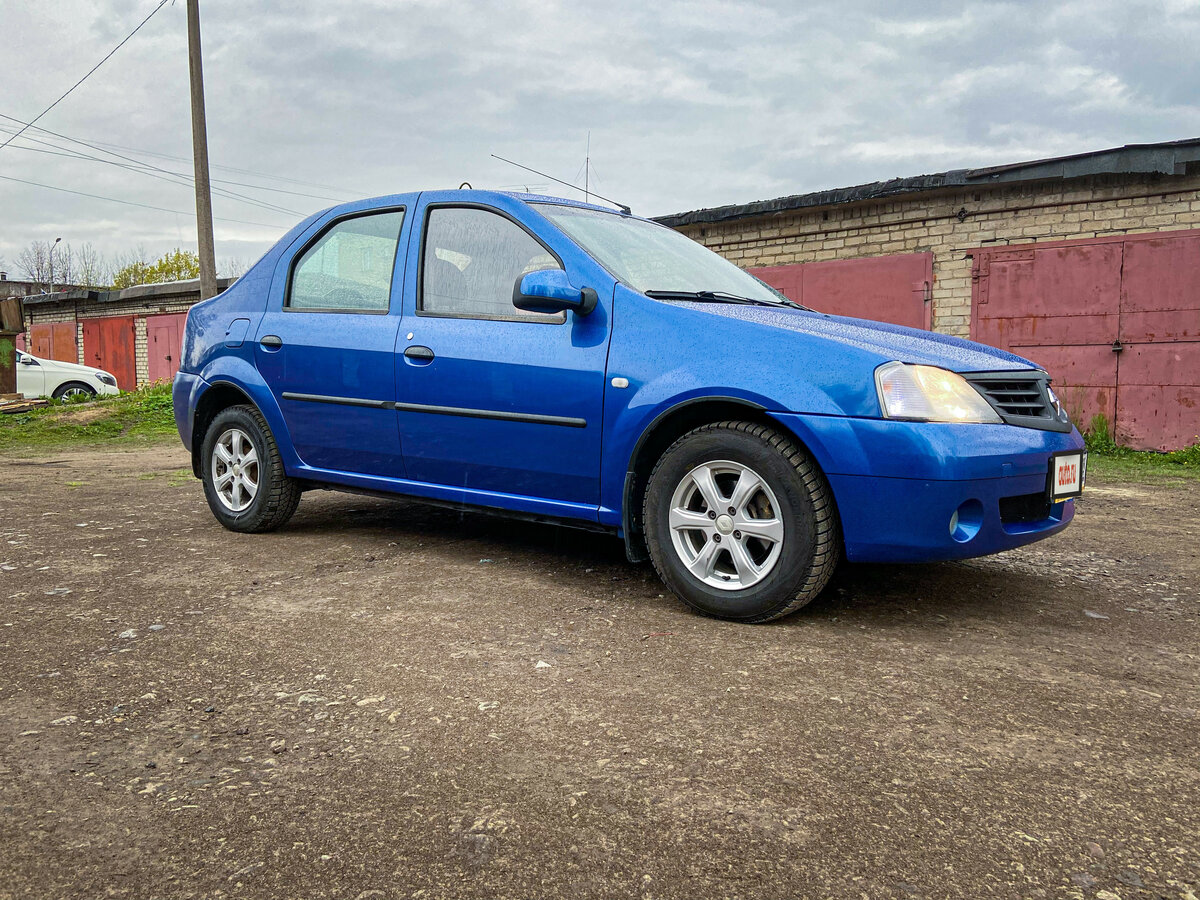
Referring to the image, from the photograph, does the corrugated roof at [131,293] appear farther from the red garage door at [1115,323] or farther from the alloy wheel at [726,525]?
the alloy wheel at [726,525]

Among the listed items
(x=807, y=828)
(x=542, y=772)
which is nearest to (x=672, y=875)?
(x=807, y=828)

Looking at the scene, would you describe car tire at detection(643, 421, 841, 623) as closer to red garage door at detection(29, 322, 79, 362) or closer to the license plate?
the license plate

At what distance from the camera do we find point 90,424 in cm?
1348

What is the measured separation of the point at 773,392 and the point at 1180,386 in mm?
8286

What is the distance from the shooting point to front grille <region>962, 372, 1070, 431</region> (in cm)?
327

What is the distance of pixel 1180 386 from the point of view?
9625mm

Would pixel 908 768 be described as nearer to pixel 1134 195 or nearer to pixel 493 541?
pixel 493 541

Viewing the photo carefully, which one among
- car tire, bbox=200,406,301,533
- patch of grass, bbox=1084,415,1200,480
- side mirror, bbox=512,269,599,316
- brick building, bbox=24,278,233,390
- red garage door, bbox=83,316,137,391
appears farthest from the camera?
red garage door, bbox=83,316,137,391

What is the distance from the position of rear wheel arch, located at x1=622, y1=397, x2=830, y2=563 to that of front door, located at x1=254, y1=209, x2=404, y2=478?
1.26 meters

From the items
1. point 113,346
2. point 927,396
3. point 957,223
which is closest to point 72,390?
point 113,346

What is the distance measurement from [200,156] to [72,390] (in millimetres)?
5738

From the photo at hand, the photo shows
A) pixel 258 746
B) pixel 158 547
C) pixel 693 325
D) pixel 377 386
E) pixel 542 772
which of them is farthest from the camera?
pixel 158 547

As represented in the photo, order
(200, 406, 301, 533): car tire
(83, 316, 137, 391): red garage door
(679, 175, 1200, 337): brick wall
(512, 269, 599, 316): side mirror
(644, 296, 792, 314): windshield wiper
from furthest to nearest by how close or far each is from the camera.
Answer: (83, 316, 137, 391): red garage door → (679, 175, 1200, 337): brick wall → (200, 406, 301, 533): car tire → (644, 296, 792, 314): windshield wiper → (512, 269, 599, 316): side mirror

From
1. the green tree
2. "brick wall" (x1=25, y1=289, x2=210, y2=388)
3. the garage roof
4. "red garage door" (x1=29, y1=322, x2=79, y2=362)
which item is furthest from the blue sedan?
the green tree
